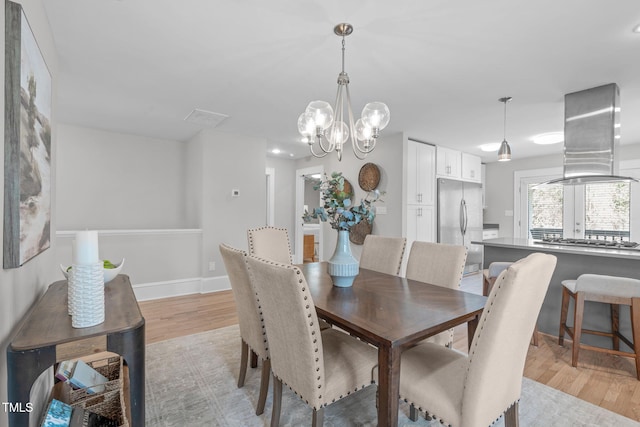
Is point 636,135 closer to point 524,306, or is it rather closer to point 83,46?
point 524,306

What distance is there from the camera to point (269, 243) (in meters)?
2.80

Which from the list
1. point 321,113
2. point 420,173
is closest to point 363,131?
point 321,113

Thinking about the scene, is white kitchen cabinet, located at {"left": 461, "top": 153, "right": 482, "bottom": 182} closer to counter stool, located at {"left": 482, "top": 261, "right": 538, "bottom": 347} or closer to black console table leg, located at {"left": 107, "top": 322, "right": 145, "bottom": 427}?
counter stool, located at {"left": 482, "top": 261, "right": 538, "bottom": 347}

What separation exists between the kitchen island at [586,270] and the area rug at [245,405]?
1.05 m

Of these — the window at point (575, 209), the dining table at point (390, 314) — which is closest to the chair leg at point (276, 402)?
the dining table at point (390, 314)

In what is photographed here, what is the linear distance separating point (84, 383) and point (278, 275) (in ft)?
4.01

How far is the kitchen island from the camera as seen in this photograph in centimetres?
244

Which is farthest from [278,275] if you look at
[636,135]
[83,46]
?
[636,135]

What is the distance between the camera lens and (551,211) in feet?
18.5

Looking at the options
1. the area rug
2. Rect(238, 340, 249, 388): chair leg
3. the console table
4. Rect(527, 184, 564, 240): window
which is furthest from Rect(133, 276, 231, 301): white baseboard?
Rect(527, 184, 564, 240): window

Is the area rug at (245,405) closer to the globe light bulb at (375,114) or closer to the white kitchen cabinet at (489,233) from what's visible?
the globe light bulb at (375,114)

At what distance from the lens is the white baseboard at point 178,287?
392cm

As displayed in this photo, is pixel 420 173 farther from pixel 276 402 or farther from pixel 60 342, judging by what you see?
pixel 60 342

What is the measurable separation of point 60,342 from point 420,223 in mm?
4273
